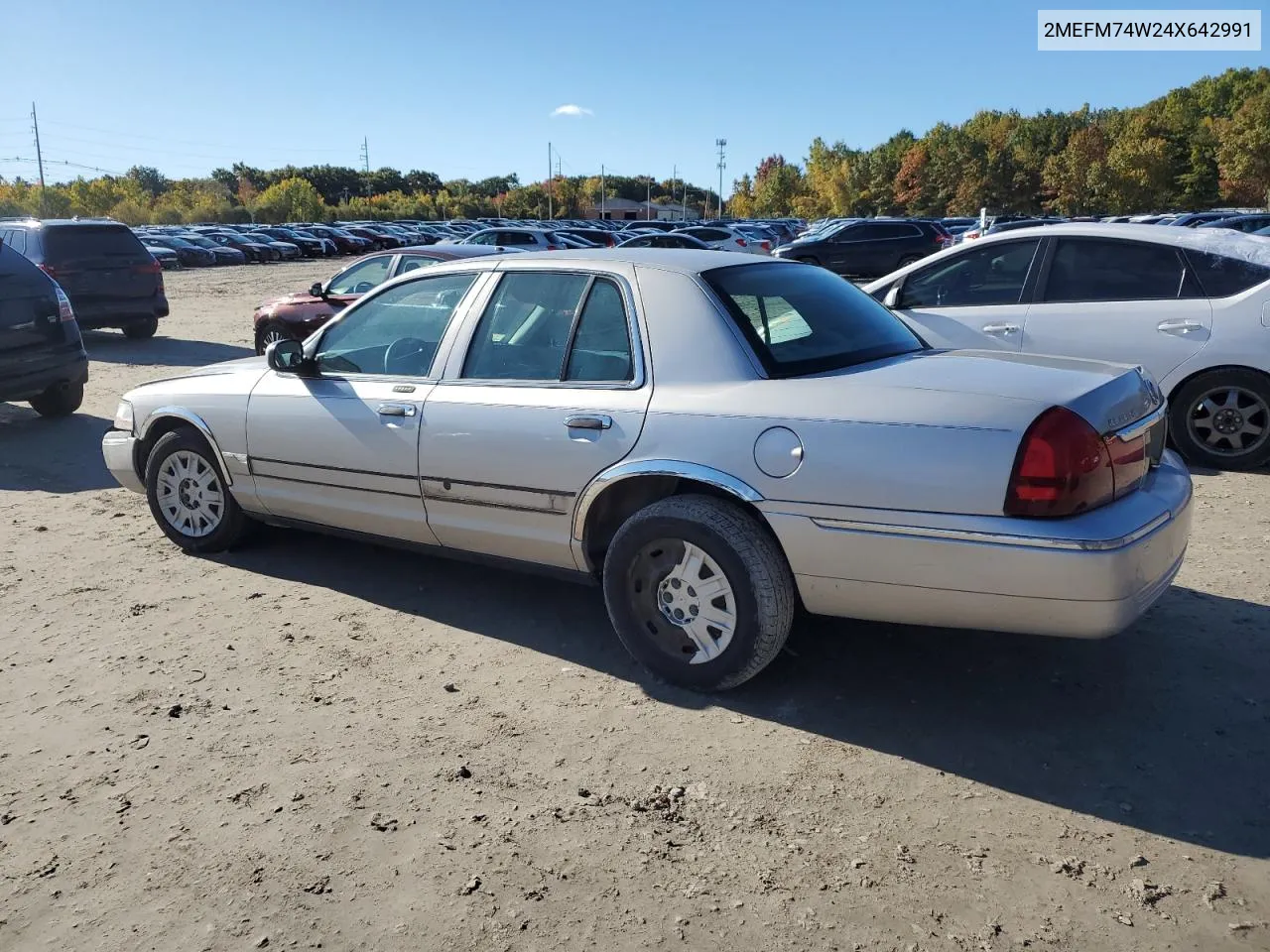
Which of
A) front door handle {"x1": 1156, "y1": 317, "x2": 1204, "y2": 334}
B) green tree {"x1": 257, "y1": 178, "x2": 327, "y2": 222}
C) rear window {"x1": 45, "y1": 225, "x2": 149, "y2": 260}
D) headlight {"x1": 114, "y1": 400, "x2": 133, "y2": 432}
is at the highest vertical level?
A: green tree {"x1": 257, "y1": 178, "x2": 327, "y2": 222}

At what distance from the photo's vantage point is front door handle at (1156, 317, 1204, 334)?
6586mm

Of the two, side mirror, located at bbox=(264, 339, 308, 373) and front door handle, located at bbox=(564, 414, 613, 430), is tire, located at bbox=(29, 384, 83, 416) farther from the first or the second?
front door handle, located at bbox=(564, 414, 613, 430)

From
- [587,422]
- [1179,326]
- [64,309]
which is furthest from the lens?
[64,309]

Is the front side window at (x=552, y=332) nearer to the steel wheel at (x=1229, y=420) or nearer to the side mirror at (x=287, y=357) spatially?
the side mirror at (x=287, y=357)

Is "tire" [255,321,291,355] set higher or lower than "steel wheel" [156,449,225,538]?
higher

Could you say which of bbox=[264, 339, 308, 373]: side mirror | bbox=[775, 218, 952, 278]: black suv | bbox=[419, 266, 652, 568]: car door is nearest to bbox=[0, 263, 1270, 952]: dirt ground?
bbox=[419, 266, 652, 568]: car door

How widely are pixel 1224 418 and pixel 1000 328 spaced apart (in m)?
1.51

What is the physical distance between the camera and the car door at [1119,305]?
6648 mm

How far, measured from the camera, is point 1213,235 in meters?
6.76

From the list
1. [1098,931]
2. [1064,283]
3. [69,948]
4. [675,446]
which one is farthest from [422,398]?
[1064,283]

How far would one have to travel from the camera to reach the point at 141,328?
1545cm

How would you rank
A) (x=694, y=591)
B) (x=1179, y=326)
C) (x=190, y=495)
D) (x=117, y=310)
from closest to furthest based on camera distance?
(x=694, y=591) < (x=190, y=495) < (x=1179, y=326) < (x=117, y=310)

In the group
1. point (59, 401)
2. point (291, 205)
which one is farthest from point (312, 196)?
point (59, 401)

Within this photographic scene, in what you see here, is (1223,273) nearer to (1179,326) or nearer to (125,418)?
(1179,326)
